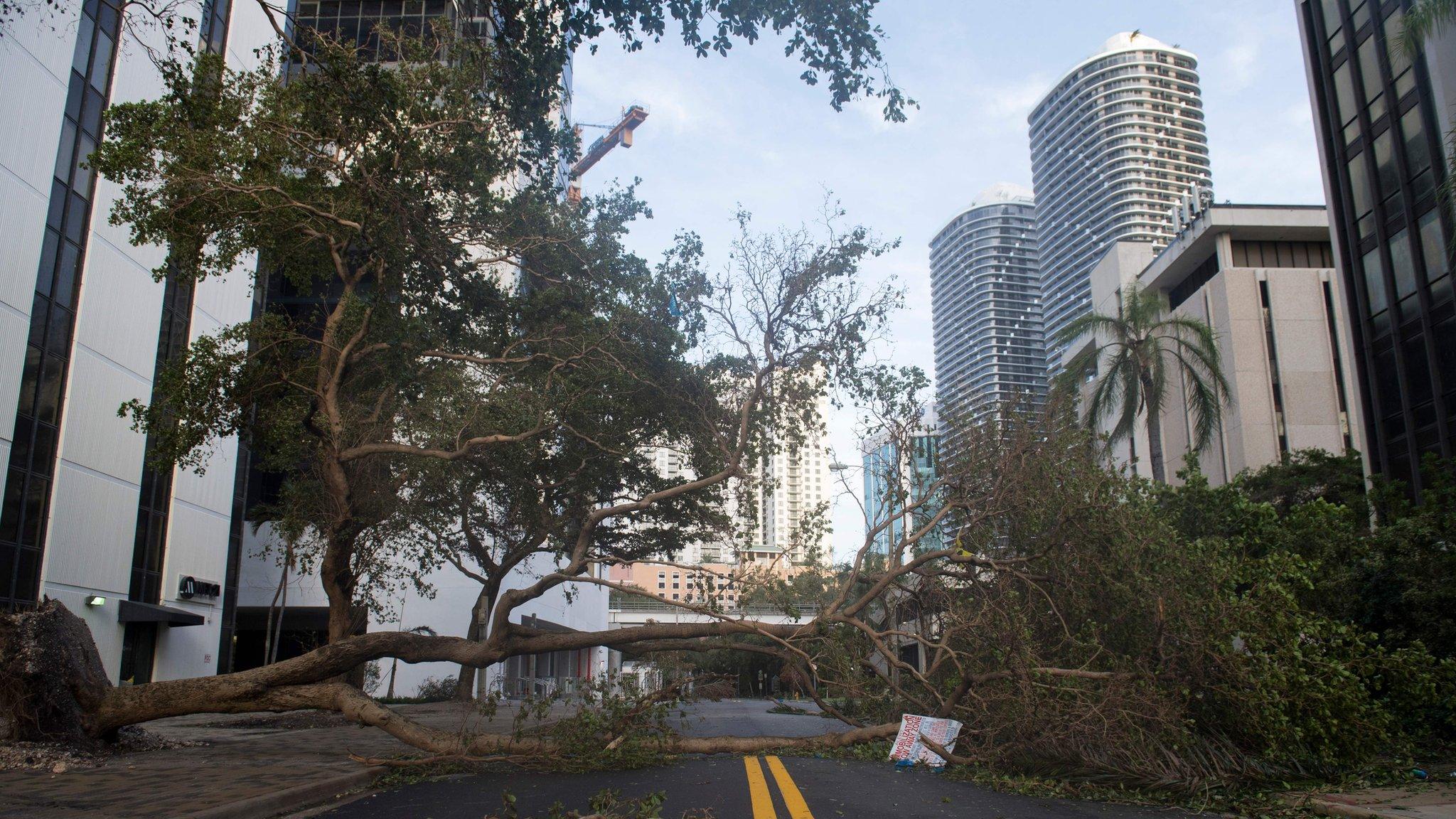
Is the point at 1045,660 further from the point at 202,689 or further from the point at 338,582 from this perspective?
the point at 202,689

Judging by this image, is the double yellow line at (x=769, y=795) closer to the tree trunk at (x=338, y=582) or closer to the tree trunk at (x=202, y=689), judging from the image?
the tree trunk at (x=202, y=689)

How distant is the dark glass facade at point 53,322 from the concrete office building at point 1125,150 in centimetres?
12211

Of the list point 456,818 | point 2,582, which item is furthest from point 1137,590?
point 2,582

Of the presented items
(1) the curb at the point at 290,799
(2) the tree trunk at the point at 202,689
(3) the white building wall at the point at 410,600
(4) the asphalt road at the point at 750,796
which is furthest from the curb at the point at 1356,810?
(3) the white building wall at the point at 410,600

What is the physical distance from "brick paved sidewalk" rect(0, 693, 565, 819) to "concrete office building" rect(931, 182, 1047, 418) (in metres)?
128

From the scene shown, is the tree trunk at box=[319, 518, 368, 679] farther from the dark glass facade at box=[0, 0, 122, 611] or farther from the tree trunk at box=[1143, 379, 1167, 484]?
the tree trunk at box=[1143, 379, 1167, 484]

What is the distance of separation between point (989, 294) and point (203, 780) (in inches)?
5735

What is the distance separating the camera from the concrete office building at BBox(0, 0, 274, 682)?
2006 cm

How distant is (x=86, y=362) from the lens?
2273 cm

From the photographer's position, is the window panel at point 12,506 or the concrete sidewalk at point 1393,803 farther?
the window panel at point 12,506

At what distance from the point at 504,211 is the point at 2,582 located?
13.8 metres

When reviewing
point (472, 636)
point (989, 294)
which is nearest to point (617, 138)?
point (989, 294)

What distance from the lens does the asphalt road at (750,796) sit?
7996 millimetres

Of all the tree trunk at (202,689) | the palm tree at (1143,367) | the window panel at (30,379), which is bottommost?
the tree trunk at (202,689)
